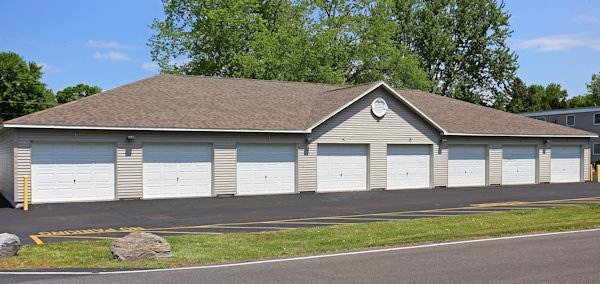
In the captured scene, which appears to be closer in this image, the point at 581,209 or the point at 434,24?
the point at 581,209

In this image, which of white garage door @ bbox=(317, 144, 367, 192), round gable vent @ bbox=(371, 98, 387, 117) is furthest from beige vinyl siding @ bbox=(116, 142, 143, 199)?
round gable vent @ bbox=(371, 98, 387, 117)

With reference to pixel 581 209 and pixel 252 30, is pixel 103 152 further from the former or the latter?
pixel 252 30

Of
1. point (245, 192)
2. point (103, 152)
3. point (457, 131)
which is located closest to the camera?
point (103, 152)

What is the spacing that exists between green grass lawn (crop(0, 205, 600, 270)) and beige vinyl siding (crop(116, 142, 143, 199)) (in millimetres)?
10275

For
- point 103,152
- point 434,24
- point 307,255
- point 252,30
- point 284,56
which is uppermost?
point 434,24

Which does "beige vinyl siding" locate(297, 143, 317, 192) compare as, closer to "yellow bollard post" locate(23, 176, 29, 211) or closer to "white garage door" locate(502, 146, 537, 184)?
"yellow bollard post" locate(23, 176, 29, 211)

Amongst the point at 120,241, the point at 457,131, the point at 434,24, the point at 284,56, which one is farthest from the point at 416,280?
the point at 434,24

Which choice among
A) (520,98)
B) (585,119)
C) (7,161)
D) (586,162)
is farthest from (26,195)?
(520,98)

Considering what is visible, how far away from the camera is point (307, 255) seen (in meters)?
10.5

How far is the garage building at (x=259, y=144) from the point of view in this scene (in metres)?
21.2

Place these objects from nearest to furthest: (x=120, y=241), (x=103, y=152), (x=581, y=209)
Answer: (x=120, y=241) < (x=581, y=209) < (x=103, y=152)

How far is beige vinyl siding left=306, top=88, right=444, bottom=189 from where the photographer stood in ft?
86.7

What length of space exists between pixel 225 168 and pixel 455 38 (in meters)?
46.2

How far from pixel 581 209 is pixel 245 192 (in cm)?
1423
